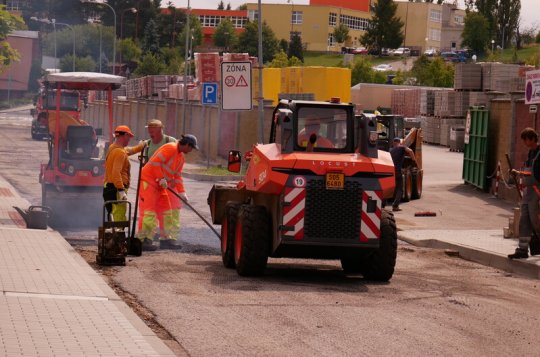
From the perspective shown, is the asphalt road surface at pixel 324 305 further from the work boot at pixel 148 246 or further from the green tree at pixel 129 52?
the green tree at pixel 129 52

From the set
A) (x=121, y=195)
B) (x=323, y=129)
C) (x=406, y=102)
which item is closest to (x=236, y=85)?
(x=121, y=195)

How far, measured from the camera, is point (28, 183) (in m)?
30.1

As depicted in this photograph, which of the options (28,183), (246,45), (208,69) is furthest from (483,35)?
(28,183)

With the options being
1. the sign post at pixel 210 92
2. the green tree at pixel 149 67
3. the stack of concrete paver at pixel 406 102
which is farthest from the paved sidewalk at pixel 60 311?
the green tree at pixel 149 67

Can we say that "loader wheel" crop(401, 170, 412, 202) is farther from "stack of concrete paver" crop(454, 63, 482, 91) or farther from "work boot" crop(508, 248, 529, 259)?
"stack of concrete paver" crop(454, 63, 482, 91)

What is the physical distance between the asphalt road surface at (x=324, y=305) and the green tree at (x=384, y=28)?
460ft

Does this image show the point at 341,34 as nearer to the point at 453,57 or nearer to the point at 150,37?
the point at 453,57

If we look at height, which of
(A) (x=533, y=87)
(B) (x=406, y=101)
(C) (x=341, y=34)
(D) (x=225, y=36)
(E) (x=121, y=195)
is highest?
(C) (x=341, y=34)

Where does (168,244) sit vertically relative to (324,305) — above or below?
below

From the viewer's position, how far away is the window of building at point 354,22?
18088 cm

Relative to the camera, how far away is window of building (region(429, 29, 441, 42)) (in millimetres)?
183000

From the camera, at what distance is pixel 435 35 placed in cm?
18525

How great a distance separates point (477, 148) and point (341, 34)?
135360mm

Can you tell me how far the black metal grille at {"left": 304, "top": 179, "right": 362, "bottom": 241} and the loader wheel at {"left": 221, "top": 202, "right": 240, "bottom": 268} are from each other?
1395mm
